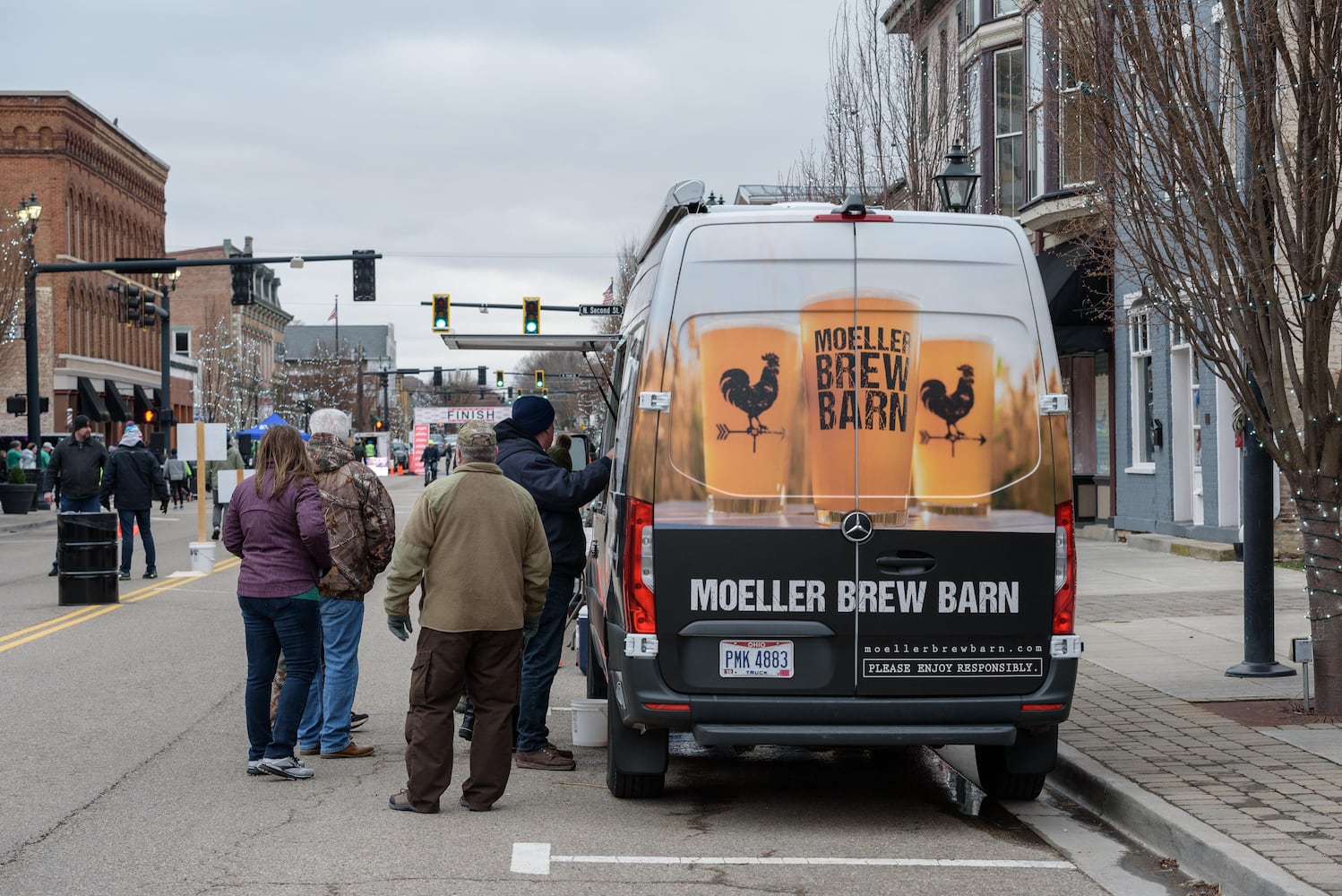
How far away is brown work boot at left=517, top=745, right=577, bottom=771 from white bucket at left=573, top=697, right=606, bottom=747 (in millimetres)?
249

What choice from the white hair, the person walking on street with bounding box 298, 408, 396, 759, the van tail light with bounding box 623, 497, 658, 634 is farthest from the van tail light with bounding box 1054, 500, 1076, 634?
the white hair

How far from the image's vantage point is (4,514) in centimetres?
3650

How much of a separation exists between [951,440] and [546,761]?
296 cm

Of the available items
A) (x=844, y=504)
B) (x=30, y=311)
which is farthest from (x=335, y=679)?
(x=30, y=311)

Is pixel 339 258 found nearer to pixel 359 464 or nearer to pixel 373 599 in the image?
pixel 373 599

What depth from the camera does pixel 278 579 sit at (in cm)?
795

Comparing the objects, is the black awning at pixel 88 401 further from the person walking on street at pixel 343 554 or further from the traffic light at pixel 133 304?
the person walking on street at pixel 343 554

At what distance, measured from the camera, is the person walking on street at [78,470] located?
1953 centimetres

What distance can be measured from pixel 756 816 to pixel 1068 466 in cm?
213

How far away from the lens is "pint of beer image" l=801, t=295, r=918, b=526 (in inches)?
263

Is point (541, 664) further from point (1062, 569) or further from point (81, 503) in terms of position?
point (81, 503)

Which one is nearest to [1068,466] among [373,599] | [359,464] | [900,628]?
[900,628]

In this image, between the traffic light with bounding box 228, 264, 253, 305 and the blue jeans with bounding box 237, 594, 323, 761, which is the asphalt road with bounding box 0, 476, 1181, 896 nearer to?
the blue jeans with bounding box 237, 594, 323, 761

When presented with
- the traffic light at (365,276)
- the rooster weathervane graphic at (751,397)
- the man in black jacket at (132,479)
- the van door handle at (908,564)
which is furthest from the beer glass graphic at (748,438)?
the traffic light at (365,276)
